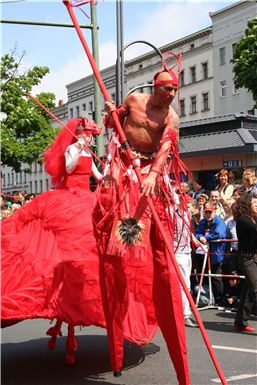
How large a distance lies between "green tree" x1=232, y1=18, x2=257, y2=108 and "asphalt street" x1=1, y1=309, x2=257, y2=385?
945 inches

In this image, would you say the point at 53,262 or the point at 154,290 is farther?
the point at 53,262

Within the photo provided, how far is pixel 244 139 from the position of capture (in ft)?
92.9

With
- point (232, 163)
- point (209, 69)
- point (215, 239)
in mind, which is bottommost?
point (215, 239)

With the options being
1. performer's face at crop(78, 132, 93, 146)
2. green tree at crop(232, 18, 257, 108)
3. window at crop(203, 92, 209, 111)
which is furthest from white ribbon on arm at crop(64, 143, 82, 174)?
window at crop(203, 92, 209, 111)

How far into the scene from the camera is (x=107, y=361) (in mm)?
5781

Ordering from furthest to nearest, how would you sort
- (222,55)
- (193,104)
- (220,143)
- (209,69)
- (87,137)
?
(193,104) < (209,69) < (222,55) < (220,143) < (87,137)

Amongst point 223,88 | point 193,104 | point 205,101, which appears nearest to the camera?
point 223,88

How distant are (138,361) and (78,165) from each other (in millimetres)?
1728

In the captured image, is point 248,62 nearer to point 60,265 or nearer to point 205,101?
point 60,265

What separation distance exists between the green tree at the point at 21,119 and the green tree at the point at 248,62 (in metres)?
9.43

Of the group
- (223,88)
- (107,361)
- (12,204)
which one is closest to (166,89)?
(107,361)

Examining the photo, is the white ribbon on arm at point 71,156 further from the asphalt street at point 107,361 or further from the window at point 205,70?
the window at point 205,70

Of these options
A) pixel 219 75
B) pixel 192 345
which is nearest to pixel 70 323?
pixel 192 345

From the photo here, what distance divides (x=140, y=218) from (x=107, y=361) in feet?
5.51
